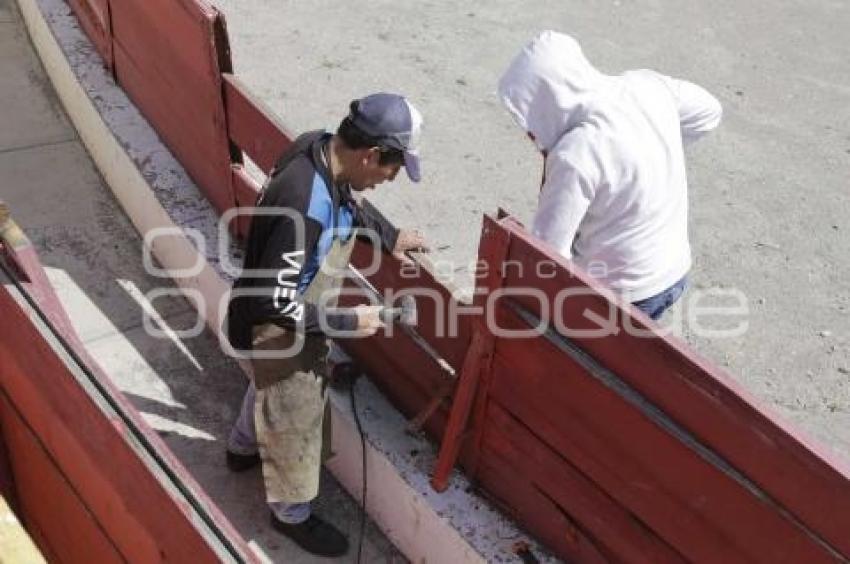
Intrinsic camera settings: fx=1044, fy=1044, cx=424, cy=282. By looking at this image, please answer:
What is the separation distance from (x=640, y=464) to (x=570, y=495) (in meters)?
0.45

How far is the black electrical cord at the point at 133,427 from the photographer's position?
273 cm

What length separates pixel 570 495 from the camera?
367cm

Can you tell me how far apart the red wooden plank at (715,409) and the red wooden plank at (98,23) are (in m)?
4.04

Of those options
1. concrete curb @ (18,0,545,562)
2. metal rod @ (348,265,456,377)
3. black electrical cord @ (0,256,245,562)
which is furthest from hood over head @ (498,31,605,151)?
black electrical cord @ (0,256,245,562)

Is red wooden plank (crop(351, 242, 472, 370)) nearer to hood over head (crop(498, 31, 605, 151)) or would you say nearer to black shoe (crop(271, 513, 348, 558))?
hood over head (crop(498, 31, 605, 151))

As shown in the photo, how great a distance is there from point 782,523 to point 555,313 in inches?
36.3

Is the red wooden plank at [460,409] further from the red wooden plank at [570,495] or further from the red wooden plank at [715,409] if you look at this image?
the red wooden plank at [715,409]

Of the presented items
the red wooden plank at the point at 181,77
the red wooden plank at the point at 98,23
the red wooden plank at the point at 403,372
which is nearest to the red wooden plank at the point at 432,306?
the red wooden plank at the point at 403,372

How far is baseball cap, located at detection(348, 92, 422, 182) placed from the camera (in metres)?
3.43

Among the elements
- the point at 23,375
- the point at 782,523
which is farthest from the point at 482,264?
the point at 23,375

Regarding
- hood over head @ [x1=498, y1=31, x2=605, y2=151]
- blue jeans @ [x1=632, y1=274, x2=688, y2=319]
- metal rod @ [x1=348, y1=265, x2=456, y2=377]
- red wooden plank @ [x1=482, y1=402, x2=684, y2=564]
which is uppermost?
hood over head @ [x1=498, y1=31, x2=605, y2=151]

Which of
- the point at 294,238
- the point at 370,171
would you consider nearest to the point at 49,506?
the point at 294,238

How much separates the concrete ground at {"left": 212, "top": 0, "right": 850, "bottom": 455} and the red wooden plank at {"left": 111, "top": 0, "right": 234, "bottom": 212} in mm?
938

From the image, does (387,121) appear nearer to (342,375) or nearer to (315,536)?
(342,375)
